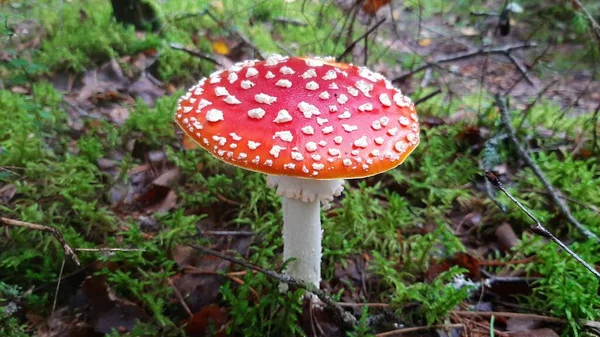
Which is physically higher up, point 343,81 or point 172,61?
point 343,81

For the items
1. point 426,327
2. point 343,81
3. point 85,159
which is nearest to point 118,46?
point 85,159

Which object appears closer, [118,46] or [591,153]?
[591,153]

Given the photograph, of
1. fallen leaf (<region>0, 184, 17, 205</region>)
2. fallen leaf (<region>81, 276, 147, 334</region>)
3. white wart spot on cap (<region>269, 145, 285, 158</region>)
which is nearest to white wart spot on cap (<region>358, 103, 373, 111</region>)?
white wart spot on cap (<region>269, 145, 285, 158</region>)

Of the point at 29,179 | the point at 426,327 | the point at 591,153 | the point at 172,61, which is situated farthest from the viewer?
the point at 172,61

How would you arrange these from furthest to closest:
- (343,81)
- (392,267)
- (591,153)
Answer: (591,153) → (392,267) → (343,81)

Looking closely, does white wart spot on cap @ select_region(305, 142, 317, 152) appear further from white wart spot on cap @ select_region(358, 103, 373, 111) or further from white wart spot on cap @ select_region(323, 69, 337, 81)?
white wart spot on cap @ select_region(323, 69, 337, 81)

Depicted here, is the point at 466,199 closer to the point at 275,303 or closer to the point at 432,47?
the point at 275,303

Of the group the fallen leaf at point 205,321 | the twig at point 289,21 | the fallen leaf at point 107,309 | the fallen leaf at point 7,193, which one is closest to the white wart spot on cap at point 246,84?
the fallen leaf at point 205,321
